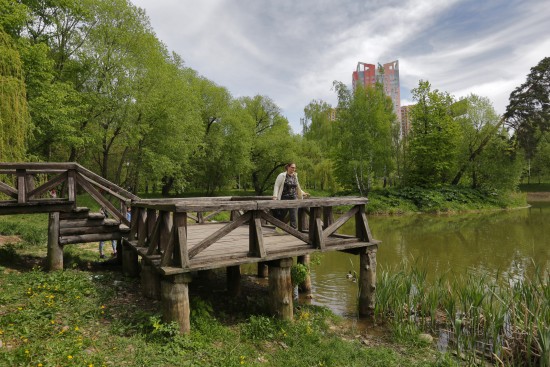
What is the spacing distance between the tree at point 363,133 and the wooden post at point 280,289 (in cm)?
2891

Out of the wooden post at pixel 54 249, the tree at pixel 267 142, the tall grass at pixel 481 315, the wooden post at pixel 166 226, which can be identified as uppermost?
the tree at pixel 267 142

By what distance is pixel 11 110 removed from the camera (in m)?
8.62

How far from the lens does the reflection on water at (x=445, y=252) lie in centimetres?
995

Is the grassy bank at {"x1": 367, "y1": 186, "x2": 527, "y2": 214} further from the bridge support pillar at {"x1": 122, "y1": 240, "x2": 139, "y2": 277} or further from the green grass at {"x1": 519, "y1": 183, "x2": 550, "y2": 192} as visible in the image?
the bridge support pillar at {"x1": 122, "y1": 240, "x2": 139, "y2": 277}

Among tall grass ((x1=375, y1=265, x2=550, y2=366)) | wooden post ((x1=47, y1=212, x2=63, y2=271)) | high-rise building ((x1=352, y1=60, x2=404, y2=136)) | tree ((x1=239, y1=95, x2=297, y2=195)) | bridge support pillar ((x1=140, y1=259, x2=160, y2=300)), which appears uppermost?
high-rise building ((x1=352, y1=60, x2=404, y2=136))

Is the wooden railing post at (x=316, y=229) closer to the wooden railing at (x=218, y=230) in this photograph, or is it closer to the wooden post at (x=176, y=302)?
the wooden railing at (x=218, y=230)

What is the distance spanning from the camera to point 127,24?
2336cm

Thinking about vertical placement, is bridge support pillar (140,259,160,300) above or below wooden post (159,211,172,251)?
below

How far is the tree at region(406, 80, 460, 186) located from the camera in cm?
3581

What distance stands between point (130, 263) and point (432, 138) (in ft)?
115

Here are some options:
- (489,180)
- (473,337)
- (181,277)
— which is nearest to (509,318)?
(473,337)

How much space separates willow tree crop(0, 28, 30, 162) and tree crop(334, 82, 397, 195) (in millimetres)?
28974

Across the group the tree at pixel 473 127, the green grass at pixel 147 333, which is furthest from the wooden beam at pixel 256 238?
the tree at pixel 473 127

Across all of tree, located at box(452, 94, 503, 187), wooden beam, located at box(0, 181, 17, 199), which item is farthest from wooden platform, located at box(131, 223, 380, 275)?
tree, located at box(452, 94, 503, 187)
